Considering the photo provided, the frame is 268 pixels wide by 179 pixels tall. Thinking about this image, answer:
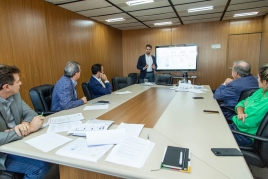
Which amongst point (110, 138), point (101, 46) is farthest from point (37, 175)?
point (101, 46)

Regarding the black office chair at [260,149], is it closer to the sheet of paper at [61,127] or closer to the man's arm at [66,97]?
the sheet of paper at [61,127]

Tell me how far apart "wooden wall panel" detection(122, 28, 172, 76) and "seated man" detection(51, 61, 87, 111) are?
14.6 ft

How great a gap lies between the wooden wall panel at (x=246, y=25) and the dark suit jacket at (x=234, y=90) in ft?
12.9

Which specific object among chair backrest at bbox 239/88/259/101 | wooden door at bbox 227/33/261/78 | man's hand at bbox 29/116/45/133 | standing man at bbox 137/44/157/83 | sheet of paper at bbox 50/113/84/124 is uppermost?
wooden door at bbox 227/33/261/78

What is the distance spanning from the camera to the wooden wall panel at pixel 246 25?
5.16 metres

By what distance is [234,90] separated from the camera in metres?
2.21

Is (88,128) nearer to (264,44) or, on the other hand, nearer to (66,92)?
(66,92)

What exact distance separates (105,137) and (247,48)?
5871 mm

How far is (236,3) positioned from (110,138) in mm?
4180

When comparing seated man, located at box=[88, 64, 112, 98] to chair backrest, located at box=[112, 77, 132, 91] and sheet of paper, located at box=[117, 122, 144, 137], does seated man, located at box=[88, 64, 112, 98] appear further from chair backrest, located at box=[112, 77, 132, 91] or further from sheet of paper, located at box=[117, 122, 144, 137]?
sheet of paper, located at box=[117, 122, 144, 137]

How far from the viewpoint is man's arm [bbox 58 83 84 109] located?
81.7 inches

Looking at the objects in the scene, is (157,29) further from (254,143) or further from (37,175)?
(37,175)

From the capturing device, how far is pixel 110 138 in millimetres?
1162

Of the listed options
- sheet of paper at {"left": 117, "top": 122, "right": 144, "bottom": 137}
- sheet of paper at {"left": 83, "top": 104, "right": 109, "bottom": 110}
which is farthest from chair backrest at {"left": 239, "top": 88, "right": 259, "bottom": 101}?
sheet of paper at {"left": 83, "top": 104, "right": 109, "bottom": 110}
